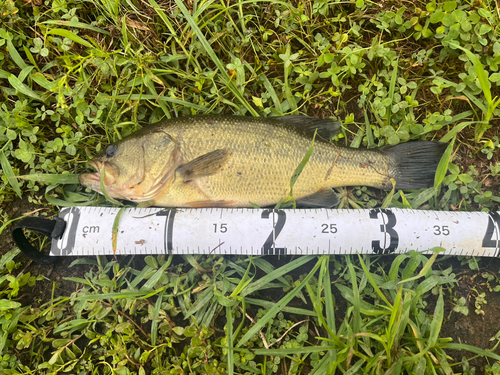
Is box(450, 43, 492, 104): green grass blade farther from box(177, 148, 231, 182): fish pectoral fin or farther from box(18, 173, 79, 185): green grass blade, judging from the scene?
box(18, 173, 79, 185): green grass blade

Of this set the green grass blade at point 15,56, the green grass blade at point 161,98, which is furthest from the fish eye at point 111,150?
the green grass blade at point 15,56

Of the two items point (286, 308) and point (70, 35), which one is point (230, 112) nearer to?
point (70, 35)

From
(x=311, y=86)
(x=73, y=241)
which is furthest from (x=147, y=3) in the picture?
(x=73, y=241)

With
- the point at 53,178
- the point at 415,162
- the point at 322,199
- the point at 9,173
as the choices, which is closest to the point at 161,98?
the point at 53,178

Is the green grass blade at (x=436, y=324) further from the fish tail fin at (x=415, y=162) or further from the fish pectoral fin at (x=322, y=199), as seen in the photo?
the fish pectoral fin at (x=322, y=199)

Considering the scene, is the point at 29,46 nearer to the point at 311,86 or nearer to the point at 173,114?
the point at 173,114

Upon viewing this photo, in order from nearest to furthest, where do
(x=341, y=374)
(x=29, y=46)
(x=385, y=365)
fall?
1. (x=385, y=365)
2. (x=341, y=374)
3. (x=29, y=46)
